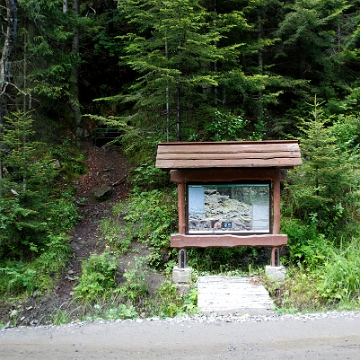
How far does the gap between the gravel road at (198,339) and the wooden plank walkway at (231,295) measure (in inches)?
13.3

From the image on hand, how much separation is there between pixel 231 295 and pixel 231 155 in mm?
2665

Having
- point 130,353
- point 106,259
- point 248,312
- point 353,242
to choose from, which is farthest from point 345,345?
point 106,259

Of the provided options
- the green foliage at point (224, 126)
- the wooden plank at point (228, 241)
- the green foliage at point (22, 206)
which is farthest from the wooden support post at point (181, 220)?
the green foliage at point (224, 126)

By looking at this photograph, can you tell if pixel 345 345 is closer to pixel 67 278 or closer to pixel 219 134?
pixel 67 278

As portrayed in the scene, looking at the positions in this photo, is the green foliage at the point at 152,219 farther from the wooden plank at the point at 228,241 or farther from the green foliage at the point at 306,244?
the green foliage at the point at 306,244

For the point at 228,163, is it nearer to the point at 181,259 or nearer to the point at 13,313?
the point at 181,259

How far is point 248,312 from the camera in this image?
5.71 m

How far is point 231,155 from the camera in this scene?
695cm

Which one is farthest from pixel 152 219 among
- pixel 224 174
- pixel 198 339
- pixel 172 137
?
pixel 198 339

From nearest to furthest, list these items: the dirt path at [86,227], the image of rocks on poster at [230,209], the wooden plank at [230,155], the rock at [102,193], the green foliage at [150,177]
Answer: the dirt path at [86,227]
the wooden plank at [230,155]
the image of rocks on poster at [230,209]
the green foliage at [150,177]
the rock at [102,193]

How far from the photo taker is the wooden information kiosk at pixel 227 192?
6.92 metres

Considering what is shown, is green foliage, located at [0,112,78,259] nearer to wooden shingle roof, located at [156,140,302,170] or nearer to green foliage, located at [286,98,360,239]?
wooden shingle roof, located at [156,140,302,170]

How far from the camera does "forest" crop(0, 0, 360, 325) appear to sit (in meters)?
7.00

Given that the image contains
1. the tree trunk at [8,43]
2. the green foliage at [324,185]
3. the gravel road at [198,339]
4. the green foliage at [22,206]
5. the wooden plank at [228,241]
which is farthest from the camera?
the tree trunk at [8,43]
